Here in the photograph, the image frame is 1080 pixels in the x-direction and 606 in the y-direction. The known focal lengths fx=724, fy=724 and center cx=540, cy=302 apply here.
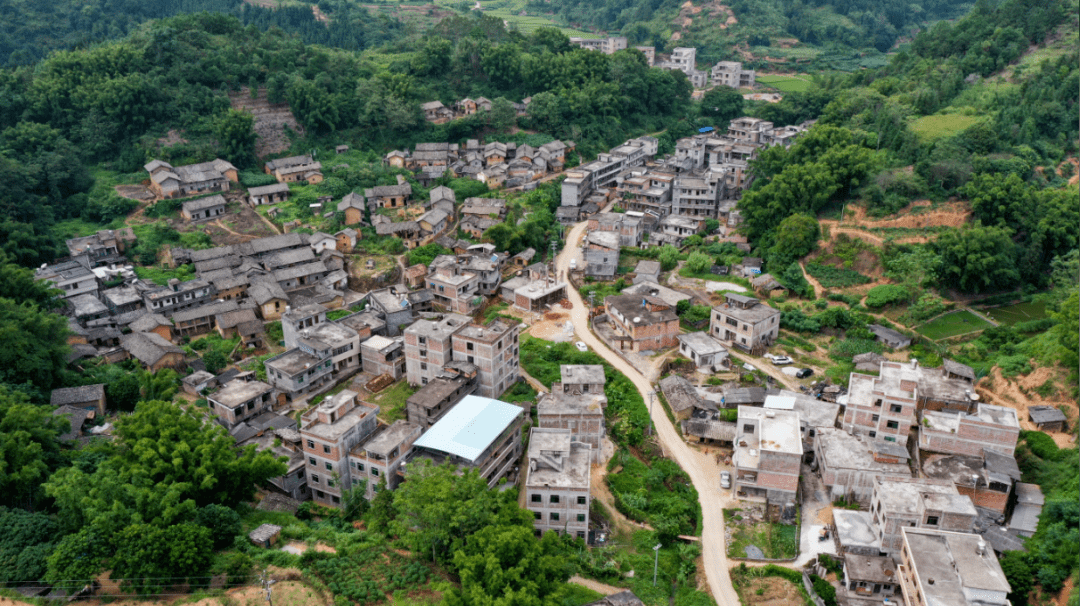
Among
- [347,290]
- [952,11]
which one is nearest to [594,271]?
[347,290]

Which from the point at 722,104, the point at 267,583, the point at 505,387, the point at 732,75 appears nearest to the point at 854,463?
the point at 505,387

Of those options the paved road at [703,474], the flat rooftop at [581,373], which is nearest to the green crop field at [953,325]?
the paved road at [703,474]

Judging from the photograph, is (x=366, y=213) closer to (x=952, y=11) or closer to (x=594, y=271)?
(x=594, y=271)

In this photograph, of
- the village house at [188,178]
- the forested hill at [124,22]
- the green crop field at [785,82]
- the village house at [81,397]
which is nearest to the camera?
the village house at [81,397]

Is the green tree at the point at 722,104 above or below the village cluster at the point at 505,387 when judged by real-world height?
above

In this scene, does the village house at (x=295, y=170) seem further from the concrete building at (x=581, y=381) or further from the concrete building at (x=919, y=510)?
the concrete building at (x=919, y=510)

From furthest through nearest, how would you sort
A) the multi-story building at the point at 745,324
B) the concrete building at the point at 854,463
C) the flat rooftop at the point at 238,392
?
the multi-story building at the point at 745,324 < the flat rooftop at the point at 238,392 < the concrete building at the point at 854,463

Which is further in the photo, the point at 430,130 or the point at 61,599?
the point at 430,130
